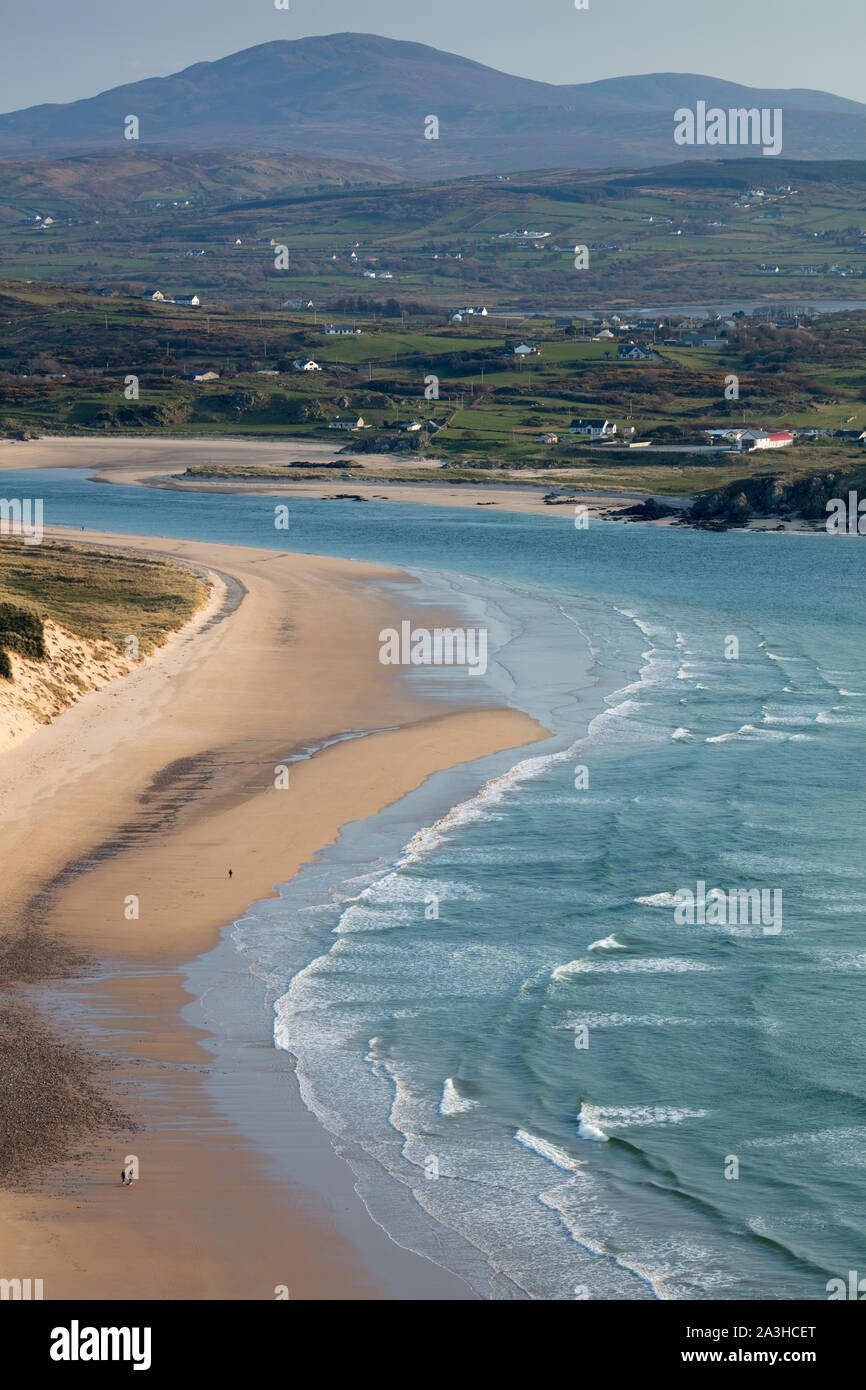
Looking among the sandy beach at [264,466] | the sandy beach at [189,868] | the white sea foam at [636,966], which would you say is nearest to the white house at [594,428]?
the sandy beach at [264,466]

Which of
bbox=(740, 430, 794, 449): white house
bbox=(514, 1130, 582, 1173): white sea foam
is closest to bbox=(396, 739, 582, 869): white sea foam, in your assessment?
bbox=(514, 1130, 582, 1173): white sea foam

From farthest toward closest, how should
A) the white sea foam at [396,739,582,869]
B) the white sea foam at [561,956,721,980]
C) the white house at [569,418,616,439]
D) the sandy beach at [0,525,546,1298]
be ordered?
the white house at [569,418,616,439] → the white sea foam at [396,739,582,869] → the white sea foam at [561,956,721,980] → the sandy beach at [0,525,546,1298]

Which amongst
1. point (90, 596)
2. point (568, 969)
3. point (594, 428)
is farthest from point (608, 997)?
point (594, 428)

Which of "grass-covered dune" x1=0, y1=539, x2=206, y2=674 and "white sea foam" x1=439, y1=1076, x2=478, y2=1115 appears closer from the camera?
"white sea foam" x1=439, y1=1076, x2=478, y2=1115

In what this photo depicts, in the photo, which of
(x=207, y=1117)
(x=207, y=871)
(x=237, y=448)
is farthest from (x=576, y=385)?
(x=207, y=1117)

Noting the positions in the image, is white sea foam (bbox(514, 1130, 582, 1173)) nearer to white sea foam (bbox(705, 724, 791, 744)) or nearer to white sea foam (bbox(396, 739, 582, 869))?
white sea foam (bbox(396, 739, 582, 869))
